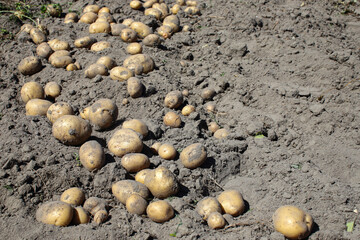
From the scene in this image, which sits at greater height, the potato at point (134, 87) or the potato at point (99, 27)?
the potato at point (99, 27)

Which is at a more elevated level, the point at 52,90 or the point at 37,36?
the point at 37,36

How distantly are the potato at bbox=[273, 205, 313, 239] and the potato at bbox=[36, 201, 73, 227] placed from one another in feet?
4.98

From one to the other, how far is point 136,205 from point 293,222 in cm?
115

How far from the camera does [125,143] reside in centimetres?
288

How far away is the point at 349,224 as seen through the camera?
7.97 feet

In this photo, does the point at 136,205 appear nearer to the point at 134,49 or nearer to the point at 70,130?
the point at 70,130

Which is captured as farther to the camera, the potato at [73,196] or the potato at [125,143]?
the potato at [125,143]

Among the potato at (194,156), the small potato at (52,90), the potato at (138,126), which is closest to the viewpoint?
the potato at (194,156)

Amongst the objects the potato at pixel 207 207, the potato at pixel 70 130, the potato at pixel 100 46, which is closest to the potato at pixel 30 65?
the potato at pixel 100 46

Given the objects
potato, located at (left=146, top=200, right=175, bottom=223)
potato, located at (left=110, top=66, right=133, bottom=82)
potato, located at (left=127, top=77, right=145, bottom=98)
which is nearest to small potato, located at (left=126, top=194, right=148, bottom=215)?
potato, located at (left=146, top=200, right=175, bottom=223)

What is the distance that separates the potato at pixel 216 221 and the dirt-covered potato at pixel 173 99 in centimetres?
148

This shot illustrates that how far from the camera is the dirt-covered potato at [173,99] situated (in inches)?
141

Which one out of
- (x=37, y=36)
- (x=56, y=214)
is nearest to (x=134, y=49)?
(x=37, y=36)

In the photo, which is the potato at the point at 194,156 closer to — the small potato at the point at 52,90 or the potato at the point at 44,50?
the small potato at the point at 52,90
